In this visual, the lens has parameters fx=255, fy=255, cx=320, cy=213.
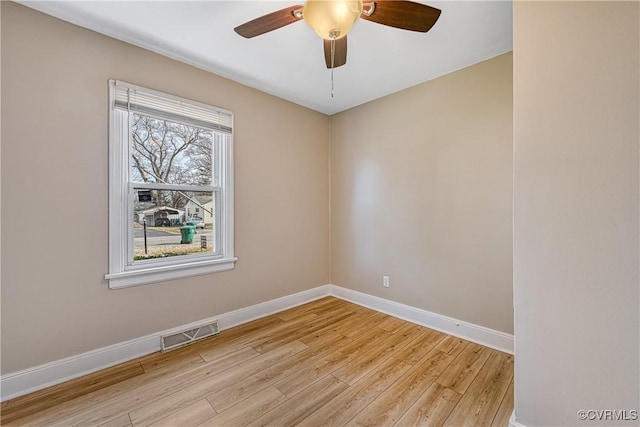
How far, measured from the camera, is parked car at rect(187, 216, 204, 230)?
8.28ft

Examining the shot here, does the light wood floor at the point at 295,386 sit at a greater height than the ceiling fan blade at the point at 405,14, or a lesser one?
lesser

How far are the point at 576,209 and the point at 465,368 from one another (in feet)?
4.74

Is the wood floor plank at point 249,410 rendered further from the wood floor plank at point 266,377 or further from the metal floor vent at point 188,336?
the metal floor vent at point 188,336

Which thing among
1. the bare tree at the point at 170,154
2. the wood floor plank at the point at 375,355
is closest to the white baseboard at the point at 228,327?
the wood floor plank at the point at 375,355

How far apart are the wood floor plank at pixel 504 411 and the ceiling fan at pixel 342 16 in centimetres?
229

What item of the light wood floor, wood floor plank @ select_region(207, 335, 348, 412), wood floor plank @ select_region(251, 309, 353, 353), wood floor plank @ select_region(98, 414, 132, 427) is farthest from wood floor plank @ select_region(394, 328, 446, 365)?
wood floor plank @ select_region(98, 414, 132, 427)

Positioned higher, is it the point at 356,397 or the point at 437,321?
the point at 437,321

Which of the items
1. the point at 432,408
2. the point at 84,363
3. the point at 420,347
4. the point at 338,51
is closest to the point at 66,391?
the point at 84,363

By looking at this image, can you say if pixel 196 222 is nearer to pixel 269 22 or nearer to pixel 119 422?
pixel 119 422

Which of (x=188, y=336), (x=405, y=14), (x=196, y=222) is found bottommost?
(x=188, y=336)

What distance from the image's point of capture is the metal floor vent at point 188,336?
223 cm

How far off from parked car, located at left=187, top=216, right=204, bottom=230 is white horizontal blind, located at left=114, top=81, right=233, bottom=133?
2.98 feet

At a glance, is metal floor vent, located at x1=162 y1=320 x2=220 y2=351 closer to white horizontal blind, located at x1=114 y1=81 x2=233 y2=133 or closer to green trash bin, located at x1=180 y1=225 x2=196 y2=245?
green trash bin, located at x1=180 y1=225 x2=196 y2=245

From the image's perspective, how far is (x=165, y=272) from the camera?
2.25m
